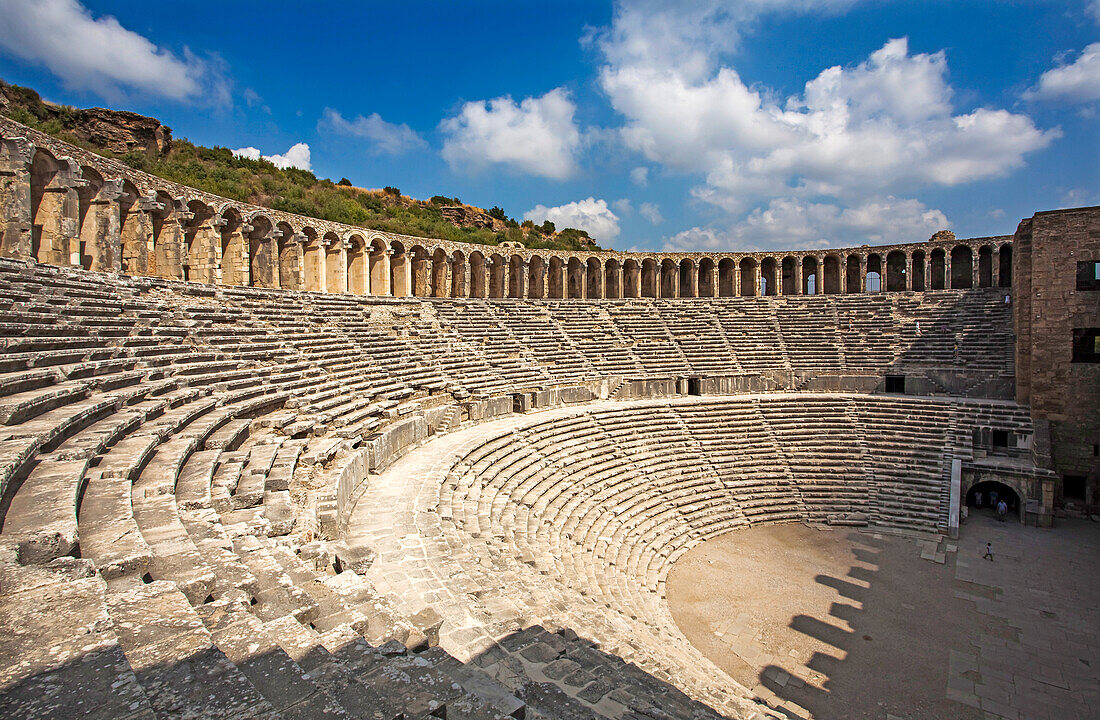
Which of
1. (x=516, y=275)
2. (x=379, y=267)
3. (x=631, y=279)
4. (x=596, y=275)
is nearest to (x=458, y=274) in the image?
(x=516, y=275)

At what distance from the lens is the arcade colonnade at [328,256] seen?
48.6ft

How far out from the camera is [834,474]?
55.2 feet

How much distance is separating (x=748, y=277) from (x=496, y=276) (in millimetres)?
15769

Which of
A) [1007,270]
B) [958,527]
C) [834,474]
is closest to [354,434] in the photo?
[834,474]

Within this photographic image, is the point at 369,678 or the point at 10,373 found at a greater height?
the point at 10,373

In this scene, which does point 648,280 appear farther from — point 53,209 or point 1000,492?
point 53,209

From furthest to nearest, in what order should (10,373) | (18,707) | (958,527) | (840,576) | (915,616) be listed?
(958,527) < (840,576) < (915,616) < (10,373) < (18,707)

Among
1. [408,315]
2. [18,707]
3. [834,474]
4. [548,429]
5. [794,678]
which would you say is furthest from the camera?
[408,315]

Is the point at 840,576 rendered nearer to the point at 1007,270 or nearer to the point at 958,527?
the point at 958,527

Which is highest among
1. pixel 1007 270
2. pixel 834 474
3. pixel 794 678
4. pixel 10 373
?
pixel 1007 270

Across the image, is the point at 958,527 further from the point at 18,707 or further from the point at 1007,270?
the point at 1007,270

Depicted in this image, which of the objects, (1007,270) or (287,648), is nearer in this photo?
(287,648)

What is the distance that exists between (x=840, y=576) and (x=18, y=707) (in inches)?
539

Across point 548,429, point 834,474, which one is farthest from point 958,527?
point 548,429
